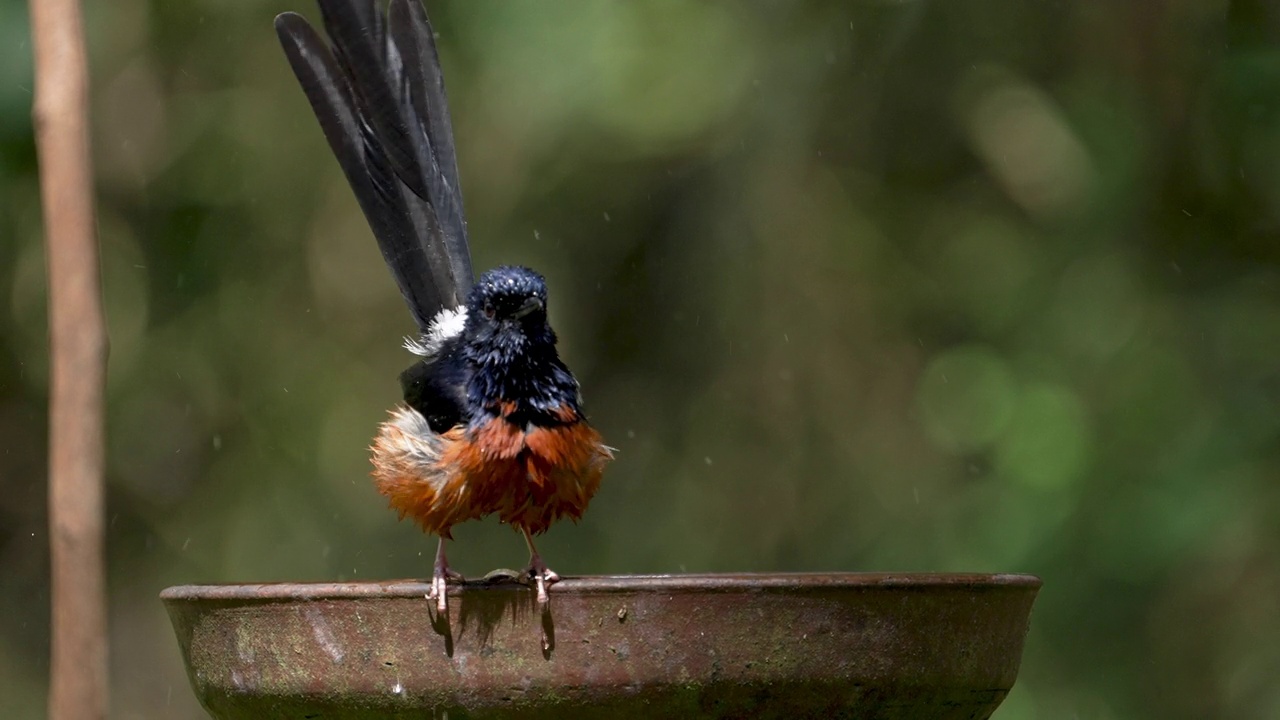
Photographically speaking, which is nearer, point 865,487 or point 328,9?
point 328,9

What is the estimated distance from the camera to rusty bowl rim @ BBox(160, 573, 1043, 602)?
1898mm

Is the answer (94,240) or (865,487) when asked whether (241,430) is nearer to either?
(865,487)

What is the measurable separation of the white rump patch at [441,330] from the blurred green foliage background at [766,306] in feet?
6.49

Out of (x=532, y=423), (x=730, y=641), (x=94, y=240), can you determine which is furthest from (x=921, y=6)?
(x=94, y=240)

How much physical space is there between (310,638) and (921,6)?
435 cm

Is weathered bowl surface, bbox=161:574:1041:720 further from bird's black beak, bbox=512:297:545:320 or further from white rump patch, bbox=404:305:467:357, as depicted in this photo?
white rump patch, bbox=404:305:467:357

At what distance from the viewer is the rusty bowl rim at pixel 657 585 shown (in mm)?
1898

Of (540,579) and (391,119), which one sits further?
(391,119)

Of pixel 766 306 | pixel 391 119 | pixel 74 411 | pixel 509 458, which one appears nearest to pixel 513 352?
pixel 509 458

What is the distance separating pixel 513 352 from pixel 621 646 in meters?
0.88

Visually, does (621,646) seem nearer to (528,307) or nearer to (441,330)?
Answer: (528,307)

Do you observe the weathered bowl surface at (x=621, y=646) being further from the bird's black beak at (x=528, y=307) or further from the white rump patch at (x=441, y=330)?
the white rump patch at (x=441, y=330)

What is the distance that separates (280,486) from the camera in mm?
6035

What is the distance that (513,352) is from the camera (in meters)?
2.67
